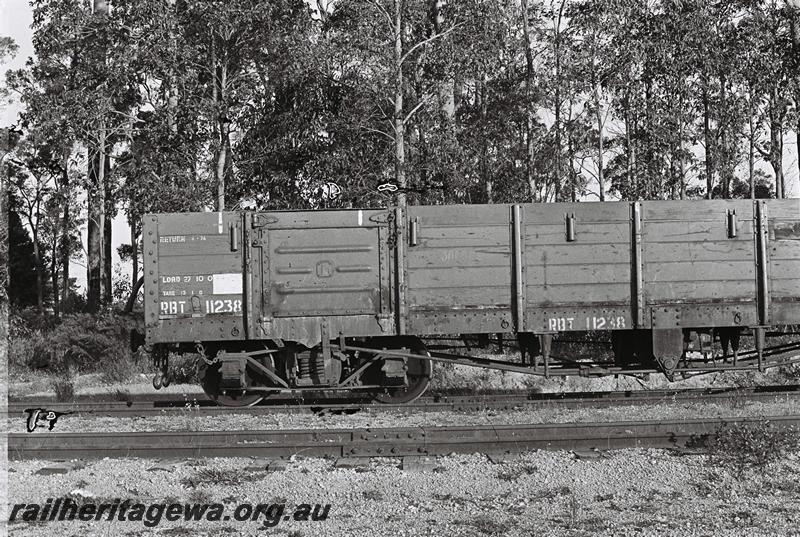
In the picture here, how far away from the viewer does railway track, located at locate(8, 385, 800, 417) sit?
1002cm

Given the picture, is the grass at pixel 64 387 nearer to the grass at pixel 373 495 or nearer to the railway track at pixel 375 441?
the railway track at pixel 375 441

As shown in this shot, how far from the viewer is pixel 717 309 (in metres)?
9.54

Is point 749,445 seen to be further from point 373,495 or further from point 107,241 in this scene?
point 107,241

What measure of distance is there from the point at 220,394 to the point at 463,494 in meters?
4.88

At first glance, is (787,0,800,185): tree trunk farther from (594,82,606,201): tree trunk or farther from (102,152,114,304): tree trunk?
Result: (102,152,114,304): tree trunk

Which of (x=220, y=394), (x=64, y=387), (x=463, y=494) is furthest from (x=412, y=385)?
(x=64, y=387)

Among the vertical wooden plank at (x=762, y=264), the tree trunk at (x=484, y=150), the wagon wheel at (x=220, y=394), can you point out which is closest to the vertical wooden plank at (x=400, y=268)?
the wagon wheel at (x=220, y=394)

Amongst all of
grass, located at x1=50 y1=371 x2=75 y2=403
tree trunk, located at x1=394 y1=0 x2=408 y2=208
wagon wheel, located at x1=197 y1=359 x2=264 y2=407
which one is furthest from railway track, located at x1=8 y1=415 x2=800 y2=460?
tree trunk, located at x1=394 y1=0 x2=408 y2=208

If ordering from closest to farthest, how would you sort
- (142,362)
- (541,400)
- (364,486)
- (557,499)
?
1. (557,499)
2. (364,486)
3. (541,400)
4. (142,362)

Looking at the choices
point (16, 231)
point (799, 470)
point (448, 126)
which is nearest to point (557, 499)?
point (799, 470)

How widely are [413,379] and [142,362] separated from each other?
24.5 feet

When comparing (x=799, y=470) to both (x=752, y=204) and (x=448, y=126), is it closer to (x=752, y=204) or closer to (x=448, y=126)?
(x=752, y=204)

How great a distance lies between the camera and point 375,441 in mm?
7883

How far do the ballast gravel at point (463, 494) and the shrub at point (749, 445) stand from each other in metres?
0.11
